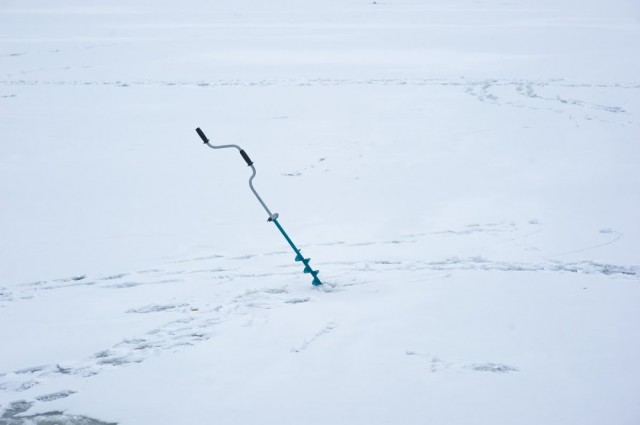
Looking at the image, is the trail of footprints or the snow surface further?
the trail of footprints

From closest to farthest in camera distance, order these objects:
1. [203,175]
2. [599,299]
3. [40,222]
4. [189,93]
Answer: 1. [599,299]
2. [40,222]
3. [203,175]
4. [189,93]

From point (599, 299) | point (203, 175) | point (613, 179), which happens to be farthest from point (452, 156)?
point (599, 299)

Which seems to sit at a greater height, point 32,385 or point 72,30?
point 72,30

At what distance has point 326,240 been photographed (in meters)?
6.02

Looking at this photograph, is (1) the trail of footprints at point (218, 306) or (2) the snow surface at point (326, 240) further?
(1) the trail of footprints at point (218, 306)

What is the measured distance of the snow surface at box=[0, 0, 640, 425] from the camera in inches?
145

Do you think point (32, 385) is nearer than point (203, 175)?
Yes

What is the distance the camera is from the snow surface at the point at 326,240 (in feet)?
12.1

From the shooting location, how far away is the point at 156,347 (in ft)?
13.6

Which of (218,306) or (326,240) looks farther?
(326,240)

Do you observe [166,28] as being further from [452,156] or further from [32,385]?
[32,385]

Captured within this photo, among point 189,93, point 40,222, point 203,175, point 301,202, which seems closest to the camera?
point 40,222

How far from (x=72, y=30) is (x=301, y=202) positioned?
15.1 meters

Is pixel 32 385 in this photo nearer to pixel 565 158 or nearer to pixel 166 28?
pixel 565 158
